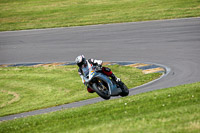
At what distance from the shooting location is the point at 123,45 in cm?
2216

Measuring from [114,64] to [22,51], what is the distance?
7.97m

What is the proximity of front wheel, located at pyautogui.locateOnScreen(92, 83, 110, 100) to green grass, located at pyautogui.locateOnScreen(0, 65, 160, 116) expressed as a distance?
2457 mm

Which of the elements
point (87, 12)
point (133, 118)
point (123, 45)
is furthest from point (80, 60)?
point (87, 12)

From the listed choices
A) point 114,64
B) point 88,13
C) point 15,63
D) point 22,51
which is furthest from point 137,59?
point 88,13

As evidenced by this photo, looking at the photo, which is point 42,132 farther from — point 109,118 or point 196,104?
point 196,104

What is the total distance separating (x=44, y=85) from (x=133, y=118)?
28.5 ft

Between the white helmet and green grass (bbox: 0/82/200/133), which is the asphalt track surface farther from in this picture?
green grass (bbox: 0/82/200/133)

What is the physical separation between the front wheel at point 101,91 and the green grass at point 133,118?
0.91m

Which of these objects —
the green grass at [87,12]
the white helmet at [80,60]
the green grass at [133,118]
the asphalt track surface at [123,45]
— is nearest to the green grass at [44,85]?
the asphalt track surface at [123,45]

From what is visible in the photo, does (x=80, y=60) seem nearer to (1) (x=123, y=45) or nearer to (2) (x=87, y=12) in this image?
(1) (x=123, y=45)

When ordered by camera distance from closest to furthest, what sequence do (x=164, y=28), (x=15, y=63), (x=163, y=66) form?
(x=163, y=66)
(x=15, y=63)
(x=164, y=28)

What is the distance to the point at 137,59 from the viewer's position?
742 inches

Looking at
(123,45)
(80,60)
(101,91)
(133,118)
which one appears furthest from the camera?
(123,45)

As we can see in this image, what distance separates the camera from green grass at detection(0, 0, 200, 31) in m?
32.8
